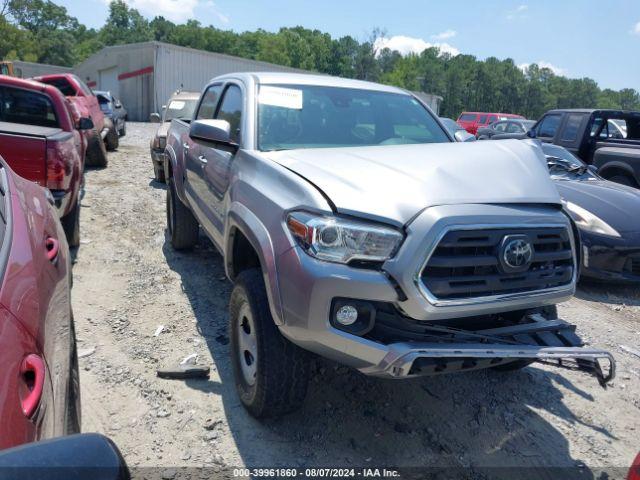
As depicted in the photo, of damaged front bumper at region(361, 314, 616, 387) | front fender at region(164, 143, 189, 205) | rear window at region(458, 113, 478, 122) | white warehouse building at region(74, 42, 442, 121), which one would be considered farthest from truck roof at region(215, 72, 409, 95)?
white warehouse building at region(74, 42, 442, 121)

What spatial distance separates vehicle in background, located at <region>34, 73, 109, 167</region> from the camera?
1018cm

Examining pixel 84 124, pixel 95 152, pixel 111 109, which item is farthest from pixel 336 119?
pixel 111 109

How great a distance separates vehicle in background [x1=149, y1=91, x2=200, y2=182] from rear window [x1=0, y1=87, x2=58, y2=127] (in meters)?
3.04

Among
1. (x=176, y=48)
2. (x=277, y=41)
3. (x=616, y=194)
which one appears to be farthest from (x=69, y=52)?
(x=616, y=194)

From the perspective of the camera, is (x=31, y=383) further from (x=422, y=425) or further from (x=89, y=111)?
(x=89, y=111)

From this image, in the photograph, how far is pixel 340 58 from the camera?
291 feet

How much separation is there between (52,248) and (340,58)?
9164 centimetres

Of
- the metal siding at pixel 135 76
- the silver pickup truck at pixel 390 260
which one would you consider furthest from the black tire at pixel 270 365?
the metal siding at pixel 135 76

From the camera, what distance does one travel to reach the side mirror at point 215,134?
3.31 metres

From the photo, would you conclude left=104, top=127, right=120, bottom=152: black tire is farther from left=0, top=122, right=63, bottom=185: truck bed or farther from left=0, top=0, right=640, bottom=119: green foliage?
left=0, top=0, right=640, bottom=119: green foliage

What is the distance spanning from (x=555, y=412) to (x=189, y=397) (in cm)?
233

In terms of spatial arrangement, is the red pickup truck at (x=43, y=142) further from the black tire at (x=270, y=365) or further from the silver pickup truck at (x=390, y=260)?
the black tire at (x=270, y=365)

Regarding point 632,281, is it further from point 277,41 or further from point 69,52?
point 69,52

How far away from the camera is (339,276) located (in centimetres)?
231
